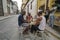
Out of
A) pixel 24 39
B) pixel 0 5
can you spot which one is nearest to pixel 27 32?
pixel 24 39

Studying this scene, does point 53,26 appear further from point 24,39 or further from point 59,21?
point 24,39

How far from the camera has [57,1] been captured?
10.7m

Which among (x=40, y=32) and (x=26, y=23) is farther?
(x=26, y=23)

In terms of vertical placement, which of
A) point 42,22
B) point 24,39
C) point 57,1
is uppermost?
point 57,1

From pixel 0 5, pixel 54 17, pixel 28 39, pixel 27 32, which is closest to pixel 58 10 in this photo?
pixel 54 17

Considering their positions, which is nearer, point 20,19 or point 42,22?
point 42,22

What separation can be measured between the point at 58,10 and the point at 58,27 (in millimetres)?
1320

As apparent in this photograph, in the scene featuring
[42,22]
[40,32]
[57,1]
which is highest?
[57,1]

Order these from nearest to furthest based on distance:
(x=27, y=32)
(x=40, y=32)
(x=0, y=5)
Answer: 1. (x=40, y=32)
2. (x=27, y=32)
3. (x=0, y=5)

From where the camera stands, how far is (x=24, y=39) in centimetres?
726

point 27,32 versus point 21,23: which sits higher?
point 21,23

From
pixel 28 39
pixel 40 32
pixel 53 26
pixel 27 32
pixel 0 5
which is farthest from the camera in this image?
pixel 0 5

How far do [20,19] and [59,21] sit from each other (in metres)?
2.93

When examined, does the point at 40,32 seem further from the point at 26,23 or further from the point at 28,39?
the point at 26,23
